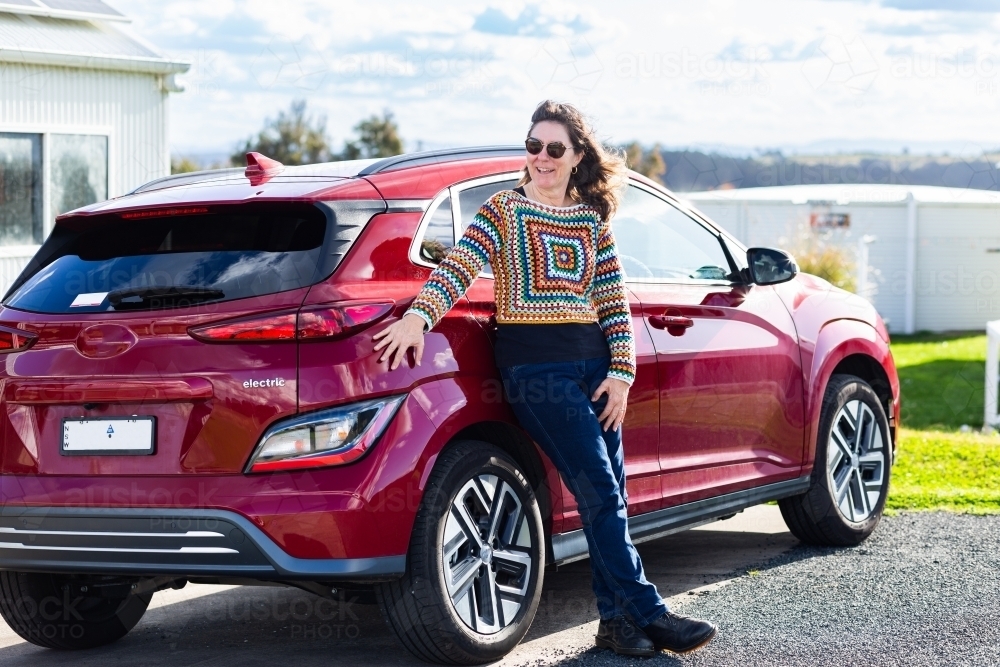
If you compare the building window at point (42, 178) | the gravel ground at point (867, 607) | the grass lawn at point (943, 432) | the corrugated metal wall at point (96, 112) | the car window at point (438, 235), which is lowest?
the grass lawn at point (943, 432)

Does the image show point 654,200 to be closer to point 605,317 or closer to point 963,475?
point 605,317

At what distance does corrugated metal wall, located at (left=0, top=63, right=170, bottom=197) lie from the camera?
597 inches

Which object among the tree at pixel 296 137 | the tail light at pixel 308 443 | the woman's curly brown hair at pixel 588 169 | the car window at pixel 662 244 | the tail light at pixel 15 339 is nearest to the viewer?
the tail light at pixel 308 443

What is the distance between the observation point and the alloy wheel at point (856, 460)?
22.4ft

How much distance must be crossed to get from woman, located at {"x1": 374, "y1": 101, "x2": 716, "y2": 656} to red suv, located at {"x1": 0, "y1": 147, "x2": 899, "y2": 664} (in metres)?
0.16

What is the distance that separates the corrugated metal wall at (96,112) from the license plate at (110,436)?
35.6 feet

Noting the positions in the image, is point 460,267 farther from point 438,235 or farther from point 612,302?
point 612,302

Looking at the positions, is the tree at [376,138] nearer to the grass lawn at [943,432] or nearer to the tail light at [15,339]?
the grass lawn at [943,432]

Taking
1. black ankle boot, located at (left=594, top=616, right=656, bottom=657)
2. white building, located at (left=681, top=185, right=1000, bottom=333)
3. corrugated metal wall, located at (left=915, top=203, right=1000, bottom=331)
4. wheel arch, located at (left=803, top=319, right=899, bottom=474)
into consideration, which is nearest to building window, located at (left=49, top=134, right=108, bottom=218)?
wheel arch, located at (left=803, top=319, right=899, bottom=474)

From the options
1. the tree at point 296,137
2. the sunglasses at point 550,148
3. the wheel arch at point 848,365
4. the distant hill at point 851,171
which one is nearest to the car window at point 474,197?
the sunglasses at point 550,148

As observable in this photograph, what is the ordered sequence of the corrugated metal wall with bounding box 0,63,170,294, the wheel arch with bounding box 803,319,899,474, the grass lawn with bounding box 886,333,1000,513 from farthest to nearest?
the corrugated metal wall with bounding box 0,63,170,294 → the grass lawn with bounding box 886,333,1000,513 → the wheel arch with bounding box 803,319,899,474

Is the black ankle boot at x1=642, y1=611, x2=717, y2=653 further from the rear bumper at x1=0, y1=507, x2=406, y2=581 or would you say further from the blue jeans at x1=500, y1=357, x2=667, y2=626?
the rear bumper at x1=0, y1=507, x2=406, y2=581

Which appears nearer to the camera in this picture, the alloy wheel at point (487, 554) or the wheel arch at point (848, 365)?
the alloy wheel at point (487, 554)

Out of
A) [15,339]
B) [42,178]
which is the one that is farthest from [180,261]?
[42,178]
